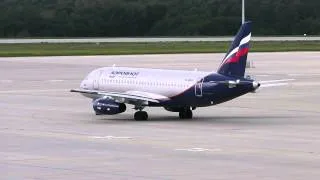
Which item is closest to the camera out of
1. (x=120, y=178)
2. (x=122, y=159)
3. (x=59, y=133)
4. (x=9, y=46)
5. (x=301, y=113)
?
(x=120, y=178)

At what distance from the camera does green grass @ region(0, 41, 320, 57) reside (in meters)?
113

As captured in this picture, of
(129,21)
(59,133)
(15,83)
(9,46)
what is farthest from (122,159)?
(129,21)

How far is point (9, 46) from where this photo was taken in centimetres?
13312

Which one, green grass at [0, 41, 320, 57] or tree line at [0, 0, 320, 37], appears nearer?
green grass at [0, 41, 320, 57]

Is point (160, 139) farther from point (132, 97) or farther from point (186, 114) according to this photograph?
point (186, 114)

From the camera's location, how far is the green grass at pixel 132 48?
370 feet

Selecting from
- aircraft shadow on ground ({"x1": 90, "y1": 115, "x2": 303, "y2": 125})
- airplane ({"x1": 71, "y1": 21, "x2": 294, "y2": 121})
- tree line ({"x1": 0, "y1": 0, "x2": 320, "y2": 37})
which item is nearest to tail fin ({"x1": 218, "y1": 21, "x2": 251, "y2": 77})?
airplane ({"x1": 71, "y1": 21, "x2": 294, "y2": 121})

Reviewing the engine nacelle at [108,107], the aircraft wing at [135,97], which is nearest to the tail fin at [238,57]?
the aircraft wing at [135,97]

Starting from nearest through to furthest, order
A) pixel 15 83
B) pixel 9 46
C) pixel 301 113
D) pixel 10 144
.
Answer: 1. pixel 10 144
2. pixel 301 113
3. pixel 15 83
4. pixel 9 46

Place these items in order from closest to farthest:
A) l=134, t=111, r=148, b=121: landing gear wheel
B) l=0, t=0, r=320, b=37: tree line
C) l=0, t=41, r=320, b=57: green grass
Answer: l=134, t=111, r=148, b=121: landing gear wheel
l=0, t=41, r=320, b=57: green grass
l=0, t=0, r=320, b=37: tree line

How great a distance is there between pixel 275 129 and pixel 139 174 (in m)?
12.8

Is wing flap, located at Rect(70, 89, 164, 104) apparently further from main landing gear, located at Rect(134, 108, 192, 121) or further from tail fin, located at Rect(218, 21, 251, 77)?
tail fin, located at Rect(218, 21, 251, 77)

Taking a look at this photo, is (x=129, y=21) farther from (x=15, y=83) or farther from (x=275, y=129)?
(x=275, y=129)

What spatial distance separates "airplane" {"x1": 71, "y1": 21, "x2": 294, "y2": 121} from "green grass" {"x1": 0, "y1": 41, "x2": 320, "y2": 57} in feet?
212
